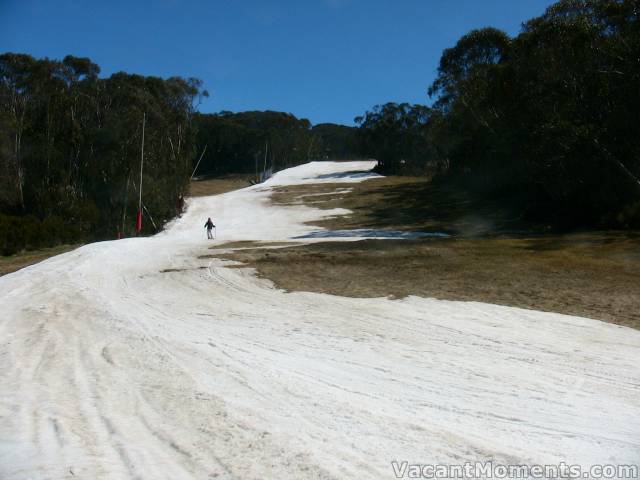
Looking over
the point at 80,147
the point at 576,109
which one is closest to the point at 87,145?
the point at 80,147

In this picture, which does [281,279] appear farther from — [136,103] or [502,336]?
[136,103]

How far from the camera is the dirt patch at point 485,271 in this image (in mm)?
13422

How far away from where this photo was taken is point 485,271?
17062mm

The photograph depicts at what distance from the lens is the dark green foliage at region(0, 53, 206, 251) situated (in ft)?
142

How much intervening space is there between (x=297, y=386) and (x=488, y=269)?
11.6 metres

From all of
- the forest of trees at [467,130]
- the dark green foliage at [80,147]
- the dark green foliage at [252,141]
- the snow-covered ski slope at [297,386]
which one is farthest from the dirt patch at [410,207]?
the dark green foliage at [252,141]

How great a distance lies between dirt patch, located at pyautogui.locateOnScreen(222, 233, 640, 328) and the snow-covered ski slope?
1.36 m

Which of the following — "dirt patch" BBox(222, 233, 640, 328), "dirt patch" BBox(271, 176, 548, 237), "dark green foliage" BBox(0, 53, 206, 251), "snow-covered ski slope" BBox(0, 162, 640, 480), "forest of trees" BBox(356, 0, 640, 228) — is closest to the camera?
"snow-covered ski slope" BBox(0, 162, 640, 480)

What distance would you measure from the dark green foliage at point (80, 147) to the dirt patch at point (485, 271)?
86.8ft

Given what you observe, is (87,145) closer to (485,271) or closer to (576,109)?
(576,109)

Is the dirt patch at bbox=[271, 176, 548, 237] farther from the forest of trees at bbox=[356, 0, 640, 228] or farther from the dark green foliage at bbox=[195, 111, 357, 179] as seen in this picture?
the dark green foliage at bbox=[195, 111, 357, 179]

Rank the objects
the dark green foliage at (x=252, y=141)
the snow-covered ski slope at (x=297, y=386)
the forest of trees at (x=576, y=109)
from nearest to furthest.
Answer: the snow-covered ski slope at (x=297, y=386), the forest of trees at (x=576, y=109), the dark green foliage at (x=252, y=141)

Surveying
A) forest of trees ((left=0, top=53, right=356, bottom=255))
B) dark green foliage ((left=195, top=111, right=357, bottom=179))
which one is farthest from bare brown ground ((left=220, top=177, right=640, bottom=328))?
dark green foliage ((left=195, top=111, right=357, bottom=179))

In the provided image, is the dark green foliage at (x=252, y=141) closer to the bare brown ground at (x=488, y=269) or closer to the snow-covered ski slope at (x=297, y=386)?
the bare brown ground at (x=488, y=269)
